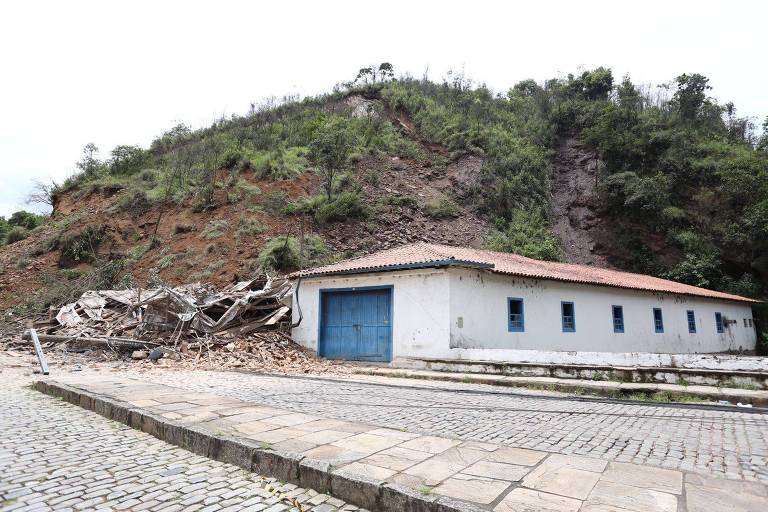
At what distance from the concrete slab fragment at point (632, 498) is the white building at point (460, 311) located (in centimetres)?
791

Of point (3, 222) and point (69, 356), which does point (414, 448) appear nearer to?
point (69, 356)

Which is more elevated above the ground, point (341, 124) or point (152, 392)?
point (341, 124)

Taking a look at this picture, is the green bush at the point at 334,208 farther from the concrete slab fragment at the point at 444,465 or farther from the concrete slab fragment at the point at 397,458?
the concrete slab fragment at the point at 444,465

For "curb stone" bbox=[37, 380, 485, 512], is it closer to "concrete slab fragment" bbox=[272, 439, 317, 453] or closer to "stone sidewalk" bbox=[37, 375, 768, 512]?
"stone sidewalk" bbox=[37, 375, 768, 512]

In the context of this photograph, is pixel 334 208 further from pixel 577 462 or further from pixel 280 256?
pixel 577 462

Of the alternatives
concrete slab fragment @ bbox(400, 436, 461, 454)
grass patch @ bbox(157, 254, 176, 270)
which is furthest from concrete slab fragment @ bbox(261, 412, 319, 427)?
grass patch @ bbox(157, 254, 176, 270)

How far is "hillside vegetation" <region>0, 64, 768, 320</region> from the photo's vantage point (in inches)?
942

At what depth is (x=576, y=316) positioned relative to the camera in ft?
52.3

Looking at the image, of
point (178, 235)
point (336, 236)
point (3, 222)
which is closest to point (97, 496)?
point (336, 236)

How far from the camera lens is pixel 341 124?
96.9ft

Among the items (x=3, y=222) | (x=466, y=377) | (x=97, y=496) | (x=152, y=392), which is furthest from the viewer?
(x=3, y=222)

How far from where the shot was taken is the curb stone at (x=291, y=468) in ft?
9.71

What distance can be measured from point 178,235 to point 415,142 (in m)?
18.9

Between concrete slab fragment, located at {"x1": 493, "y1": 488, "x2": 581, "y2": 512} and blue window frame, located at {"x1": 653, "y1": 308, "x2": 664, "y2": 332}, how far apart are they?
19.6 metres
